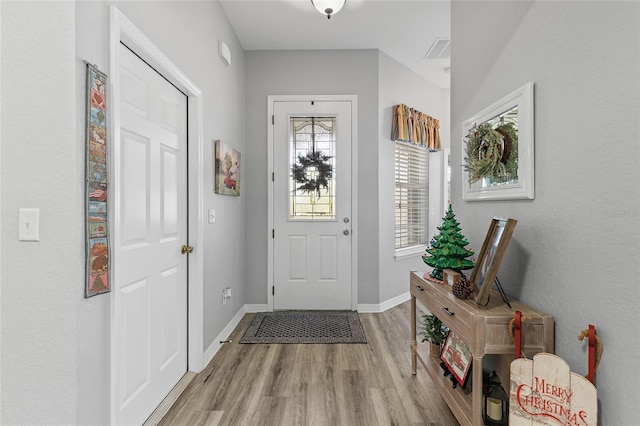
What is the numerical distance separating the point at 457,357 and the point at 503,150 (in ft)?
3.83

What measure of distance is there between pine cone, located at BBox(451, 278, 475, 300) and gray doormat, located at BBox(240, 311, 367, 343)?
1.46 metres

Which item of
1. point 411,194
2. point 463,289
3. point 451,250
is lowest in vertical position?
point 463,289

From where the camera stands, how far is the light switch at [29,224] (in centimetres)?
119

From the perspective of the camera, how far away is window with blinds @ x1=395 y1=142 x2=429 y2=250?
4.08 metres

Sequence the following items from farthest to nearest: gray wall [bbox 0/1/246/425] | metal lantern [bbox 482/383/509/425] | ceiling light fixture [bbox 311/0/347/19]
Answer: ceiling light fixture [bbox 311/0/347/19] < metal lantern [bbox 482/383/509/425] < gray wall [bbox 0/1/246/425]

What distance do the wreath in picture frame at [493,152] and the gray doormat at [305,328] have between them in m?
1.79

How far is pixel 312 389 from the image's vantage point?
213cm

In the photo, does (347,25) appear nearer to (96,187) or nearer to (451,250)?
(451,250)

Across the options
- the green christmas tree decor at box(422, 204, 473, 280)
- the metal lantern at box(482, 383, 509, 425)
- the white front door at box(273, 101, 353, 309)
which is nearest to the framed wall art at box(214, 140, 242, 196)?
the white front door at box(273, 101, 353, 309)

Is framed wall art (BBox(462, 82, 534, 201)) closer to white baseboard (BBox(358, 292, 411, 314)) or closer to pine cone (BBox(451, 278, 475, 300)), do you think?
pine cone (BBox(451, 278, 475, 300))

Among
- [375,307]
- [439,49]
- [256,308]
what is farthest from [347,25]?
[256,308]

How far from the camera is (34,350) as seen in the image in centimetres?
121

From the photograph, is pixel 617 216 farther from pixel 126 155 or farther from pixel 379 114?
pixel 379 114

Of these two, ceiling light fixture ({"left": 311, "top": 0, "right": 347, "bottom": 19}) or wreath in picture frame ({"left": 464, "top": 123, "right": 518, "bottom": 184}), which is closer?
wreath in picture frame ({"left": 464, "top": 123, "right": 518, "bottom": 184})
